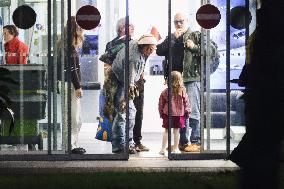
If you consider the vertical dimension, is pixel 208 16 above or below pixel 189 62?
above

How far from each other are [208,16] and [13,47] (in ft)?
9.26

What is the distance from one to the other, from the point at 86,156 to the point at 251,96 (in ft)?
22.1

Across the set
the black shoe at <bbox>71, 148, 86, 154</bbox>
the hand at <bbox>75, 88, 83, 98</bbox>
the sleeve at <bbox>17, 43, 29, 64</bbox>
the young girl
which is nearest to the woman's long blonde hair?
the young girl

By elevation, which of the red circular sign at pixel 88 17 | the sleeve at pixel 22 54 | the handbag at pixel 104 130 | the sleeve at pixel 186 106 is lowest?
the handbag at pixel 104 130

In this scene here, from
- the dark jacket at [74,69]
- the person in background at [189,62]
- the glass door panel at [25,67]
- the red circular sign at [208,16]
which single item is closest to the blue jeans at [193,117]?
the person in background at [189,62]

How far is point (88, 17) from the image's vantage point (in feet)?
34.2

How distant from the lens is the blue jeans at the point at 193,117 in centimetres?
1072

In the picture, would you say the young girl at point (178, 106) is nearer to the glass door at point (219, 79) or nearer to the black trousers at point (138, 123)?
the glass door at point (219, 79)

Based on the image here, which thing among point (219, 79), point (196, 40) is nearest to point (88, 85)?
point (196, 40)

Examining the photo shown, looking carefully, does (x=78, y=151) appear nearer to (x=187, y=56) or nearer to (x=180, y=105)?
(x=180, y=105)

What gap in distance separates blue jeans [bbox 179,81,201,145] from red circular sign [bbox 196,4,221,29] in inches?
34.2

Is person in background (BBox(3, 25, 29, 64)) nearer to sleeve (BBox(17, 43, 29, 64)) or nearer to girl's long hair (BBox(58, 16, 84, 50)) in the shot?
sleeve (BBox(17, 43, 29, 64))

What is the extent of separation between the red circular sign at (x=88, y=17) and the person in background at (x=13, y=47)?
0.86 m

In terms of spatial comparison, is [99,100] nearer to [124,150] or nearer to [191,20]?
[124,150]
